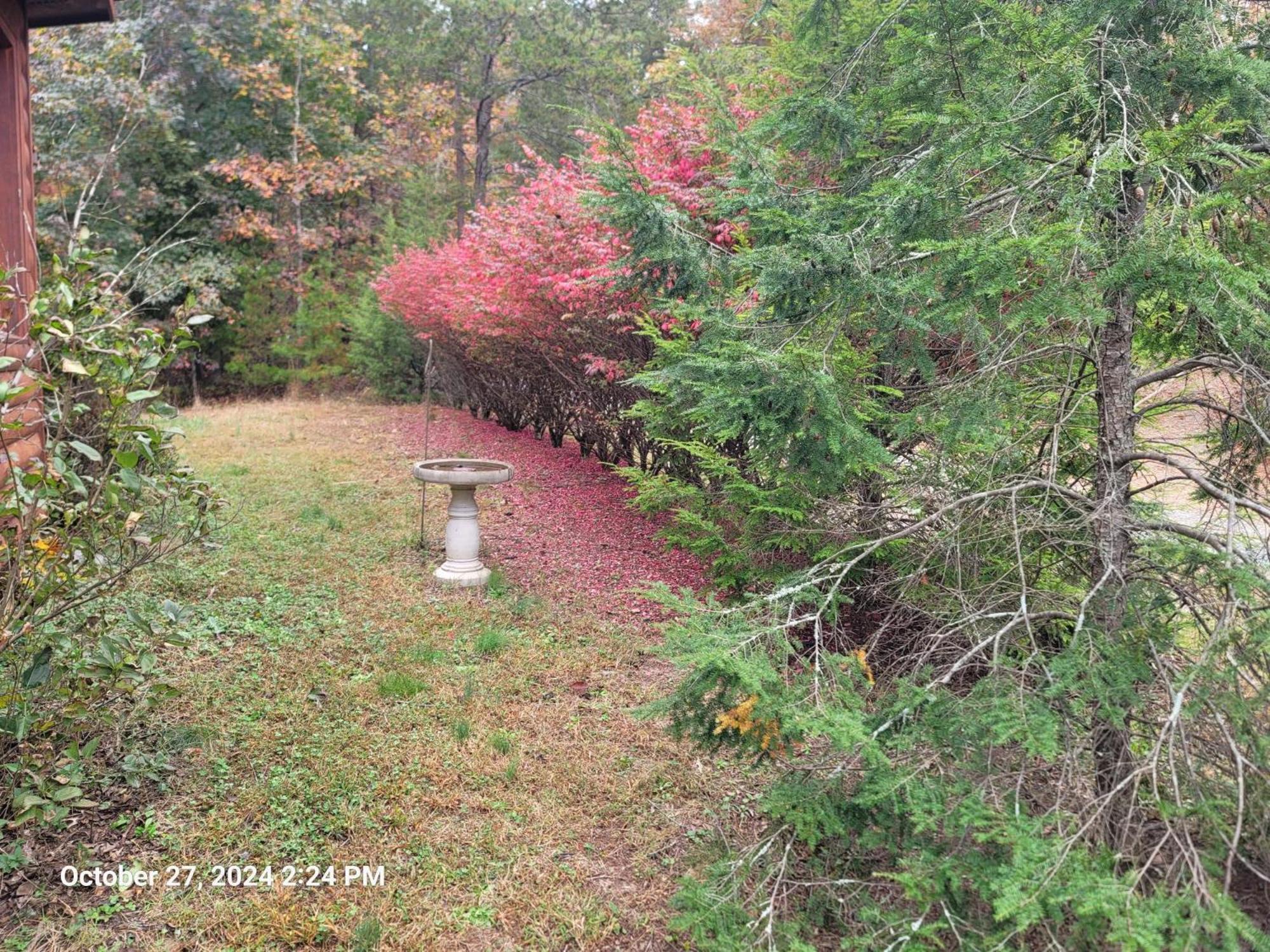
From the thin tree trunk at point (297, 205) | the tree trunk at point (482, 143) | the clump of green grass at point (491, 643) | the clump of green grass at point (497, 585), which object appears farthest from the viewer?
the tree trunk at point (482, 143)

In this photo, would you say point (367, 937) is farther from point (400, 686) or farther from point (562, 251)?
point (562, 251)

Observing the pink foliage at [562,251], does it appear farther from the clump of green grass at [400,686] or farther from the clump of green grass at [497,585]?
the clump of green grass at [400,686]

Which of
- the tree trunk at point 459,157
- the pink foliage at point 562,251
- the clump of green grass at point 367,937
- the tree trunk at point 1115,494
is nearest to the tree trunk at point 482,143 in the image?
the tree trunk at point 459,157

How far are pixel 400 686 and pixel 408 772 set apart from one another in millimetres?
662

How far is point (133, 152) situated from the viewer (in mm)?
13484

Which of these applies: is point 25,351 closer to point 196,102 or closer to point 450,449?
point 450,449

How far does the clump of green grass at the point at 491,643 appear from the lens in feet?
13.6

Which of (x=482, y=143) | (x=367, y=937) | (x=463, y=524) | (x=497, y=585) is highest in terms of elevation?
(x=482, y=143)

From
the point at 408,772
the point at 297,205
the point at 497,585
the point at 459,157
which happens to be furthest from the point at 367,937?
the point at 459,157

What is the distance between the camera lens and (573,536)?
20.7 ft

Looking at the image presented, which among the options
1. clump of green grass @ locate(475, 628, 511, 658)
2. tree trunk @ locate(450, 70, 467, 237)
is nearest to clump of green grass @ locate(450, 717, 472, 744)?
clump of green grass @ locate(475, 628, 511, 658)

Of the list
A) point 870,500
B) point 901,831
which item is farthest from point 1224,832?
point 870,500

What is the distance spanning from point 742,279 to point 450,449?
231 inches

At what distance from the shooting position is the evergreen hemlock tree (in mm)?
1527
